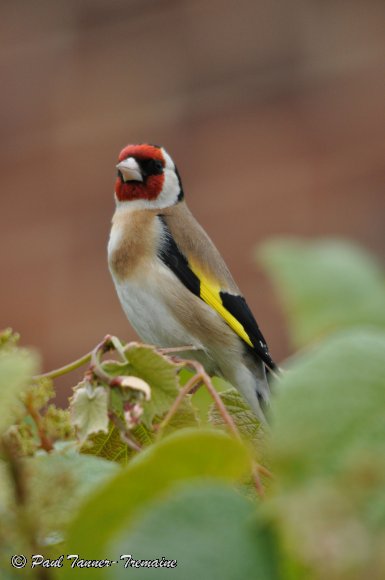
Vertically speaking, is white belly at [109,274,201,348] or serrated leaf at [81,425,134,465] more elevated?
serrated leaf at [81,425,134,465]

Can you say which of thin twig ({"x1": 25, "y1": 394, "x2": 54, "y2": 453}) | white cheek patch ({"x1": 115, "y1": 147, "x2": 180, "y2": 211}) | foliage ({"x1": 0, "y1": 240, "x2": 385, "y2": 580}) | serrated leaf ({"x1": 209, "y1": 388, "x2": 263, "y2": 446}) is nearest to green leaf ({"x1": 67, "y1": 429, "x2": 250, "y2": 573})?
foliage ({"x1": 0, "y1": 240, "x2": 385, "y2": 580})

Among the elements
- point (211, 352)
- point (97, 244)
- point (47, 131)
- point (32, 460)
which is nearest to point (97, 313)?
point (97, 244)

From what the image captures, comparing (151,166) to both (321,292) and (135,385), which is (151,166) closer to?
(135,385)

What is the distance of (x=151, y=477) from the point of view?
363 mm

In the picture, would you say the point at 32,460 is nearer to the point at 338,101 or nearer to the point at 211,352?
the point at 211,352

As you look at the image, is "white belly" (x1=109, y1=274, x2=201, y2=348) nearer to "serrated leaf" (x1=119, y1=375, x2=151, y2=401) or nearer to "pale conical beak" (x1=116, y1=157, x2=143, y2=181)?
"pale conical beak" (x1=116, y1=157, x2=143, y2=181)

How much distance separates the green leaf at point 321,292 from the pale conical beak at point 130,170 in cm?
149

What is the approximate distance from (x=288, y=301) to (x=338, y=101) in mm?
3425

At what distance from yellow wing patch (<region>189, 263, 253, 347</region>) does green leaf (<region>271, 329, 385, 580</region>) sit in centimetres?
126

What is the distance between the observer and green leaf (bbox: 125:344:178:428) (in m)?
0.59

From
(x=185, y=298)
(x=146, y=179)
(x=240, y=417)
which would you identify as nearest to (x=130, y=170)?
(x=146, y=179)

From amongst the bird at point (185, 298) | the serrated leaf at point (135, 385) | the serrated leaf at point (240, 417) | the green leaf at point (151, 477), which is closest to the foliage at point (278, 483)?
the green leaf at point (151, 477)

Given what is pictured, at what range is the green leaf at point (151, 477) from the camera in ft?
1.15

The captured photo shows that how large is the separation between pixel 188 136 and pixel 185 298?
2.11 meters
